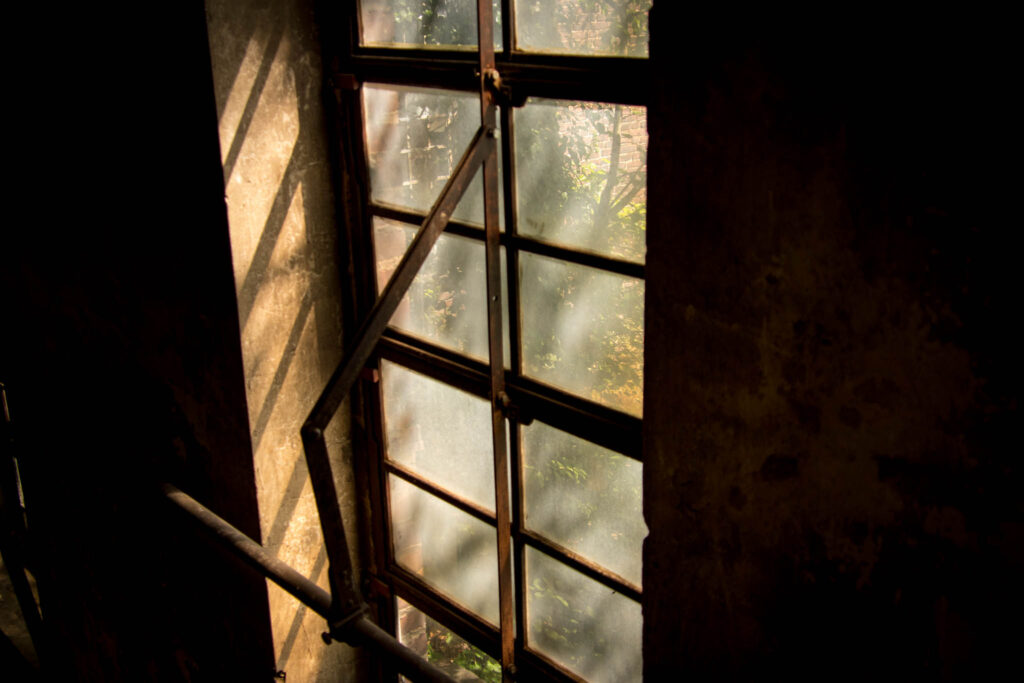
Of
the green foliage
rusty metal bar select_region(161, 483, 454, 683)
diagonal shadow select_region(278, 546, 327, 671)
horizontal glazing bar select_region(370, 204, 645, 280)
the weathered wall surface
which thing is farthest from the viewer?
the green foliage

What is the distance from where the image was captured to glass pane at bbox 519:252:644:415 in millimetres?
1793

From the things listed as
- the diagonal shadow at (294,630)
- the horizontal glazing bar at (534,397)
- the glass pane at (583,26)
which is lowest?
the diagonal shadow at (294,630)

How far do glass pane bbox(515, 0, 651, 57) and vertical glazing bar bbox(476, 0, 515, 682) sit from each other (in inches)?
3.0

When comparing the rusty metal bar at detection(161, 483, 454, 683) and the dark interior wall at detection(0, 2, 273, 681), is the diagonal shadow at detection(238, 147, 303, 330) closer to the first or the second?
the dark interior wall at detection(0, 2, 273, 681)

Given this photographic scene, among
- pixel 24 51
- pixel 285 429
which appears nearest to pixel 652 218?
pixel 285 429

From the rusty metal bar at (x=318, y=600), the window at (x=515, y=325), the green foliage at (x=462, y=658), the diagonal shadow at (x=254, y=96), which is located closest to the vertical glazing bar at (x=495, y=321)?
the window at (x=515, y=325)

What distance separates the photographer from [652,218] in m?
1.37

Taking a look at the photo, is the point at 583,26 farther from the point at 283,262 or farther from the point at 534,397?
the point at 283,262

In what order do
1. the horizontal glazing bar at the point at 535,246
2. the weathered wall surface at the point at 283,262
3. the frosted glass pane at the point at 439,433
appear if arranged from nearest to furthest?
the horizontal glazing bar at the point at 535,246 → the weathered wall surface at the point at 283,262 → the frosted glass pane at the point at 439,433

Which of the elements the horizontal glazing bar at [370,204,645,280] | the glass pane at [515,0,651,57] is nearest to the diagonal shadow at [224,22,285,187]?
the horizontal glazing bar at [370,204,645,280]

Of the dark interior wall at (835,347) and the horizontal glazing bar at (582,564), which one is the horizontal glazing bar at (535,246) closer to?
the dark interior wall at (835,347)

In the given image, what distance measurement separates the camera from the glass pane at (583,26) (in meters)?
1.61

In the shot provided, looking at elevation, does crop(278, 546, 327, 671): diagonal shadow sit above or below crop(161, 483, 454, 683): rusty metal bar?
below

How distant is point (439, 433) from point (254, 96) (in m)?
0.95
